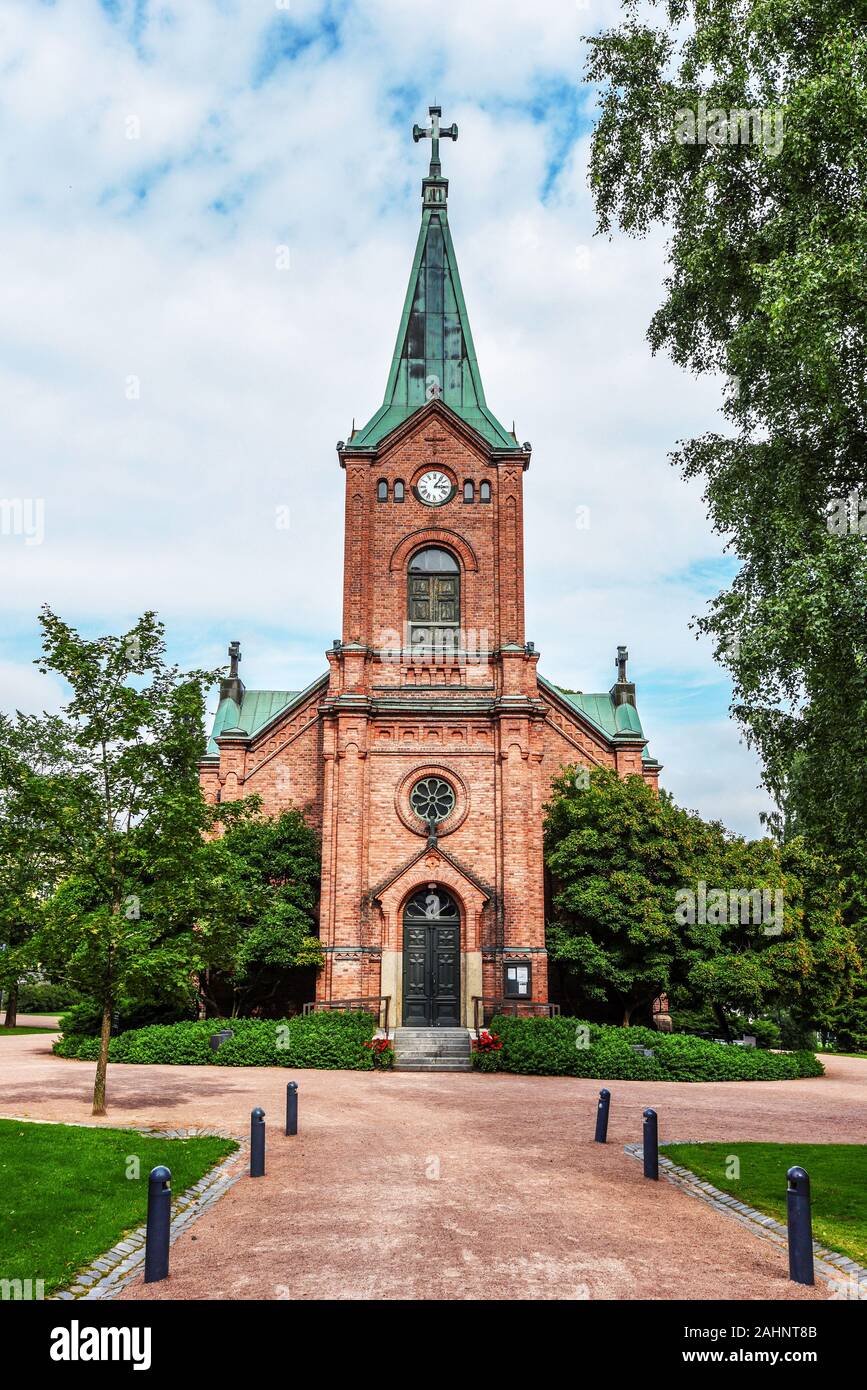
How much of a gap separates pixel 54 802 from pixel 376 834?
12965 millimetres

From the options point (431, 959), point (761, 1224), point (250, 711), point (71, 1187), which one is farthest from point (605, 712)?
point (71, 1187)

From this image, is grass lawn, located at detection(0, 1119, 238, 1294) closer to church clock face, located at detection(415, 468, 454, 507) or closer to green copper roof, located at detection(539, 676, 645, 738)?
green copper roof, located at detection(539, 676, 645, 738)

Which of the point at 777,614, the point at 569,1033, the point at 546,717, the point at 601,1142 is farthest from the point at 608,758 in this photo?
the point at 777,614

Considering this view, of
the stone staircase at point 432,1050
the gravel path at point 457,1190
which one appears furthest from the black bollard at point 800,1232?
the stone staircase at point 432,1050

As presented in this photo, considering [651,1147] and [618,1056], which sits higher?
[651,1147]

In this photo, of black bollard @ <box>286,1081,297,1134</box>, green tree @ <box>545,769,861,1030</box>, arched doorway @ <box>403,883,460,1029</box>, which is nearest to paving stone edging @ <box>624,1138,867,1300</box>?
black bollard @ <box>286,1081,297,1134</box>

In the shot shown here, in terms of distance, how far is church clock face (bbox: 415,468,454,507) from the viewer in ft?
104

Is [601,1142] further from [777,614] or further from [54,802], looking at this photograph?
[54,802]

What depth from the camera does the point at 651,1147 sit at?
493 inches

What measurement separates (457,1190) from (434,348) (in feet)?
95.6

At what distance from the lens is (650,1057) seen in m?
23.7

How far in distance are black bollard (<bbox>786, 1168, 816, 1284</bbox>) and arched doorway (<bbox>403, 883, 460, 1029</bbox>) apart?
19.3 meters

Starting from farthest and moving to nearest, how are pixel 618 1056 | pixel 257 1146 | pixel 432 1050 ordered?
Answer: pixel 432 1050 < pixel 618 1056 < pixel 257 1146

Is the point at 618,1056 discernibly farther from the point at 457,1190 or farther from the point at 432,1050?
the point at 457,1190
